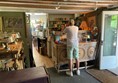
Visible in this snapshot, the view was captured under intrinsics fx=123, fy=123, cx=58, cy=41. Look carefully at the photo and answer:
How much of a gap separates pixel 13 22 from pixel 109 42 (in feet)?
11.4

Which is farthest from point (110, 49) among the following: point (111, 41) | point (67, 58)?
point (67, 58)

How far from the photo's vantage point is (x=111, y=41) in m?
4.38

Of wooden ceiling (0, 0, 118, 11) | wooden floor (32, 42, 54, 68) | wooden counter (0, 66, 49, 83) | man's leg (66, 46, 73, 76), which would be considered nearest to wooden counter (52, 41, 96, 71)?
man's leg (66, 46, 73, 76)

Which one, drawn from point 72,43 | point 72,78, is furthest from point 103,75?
point 72,43

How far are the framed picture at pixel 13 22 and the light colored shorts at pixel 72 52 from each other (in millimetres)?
2022

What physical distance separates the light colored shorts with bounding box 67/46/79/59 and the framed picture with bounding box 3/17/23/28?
2022mm

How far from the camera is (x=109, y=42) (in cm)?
437

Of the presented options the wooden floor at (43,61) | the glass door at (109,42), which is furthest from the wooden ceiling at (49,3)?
the wooden floor at (43,61)

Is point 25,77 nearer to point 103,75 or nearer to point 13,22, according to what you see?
point 103,75

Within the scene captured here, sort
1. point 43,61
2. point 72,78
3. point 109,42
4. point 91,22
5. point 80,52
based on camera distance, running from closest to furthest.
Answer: point 72,78 < point 80,52 < point 109,42 < point 91,22 < point 43,61

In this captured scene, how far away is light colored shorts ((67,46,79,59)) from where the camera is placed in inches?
149

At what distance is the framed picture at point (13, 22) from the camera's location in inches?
170

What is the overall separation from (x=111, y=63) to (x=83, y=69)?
3.27 ft

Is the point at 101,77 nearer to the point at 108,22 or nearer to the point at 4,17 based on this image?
the point at 108,22
